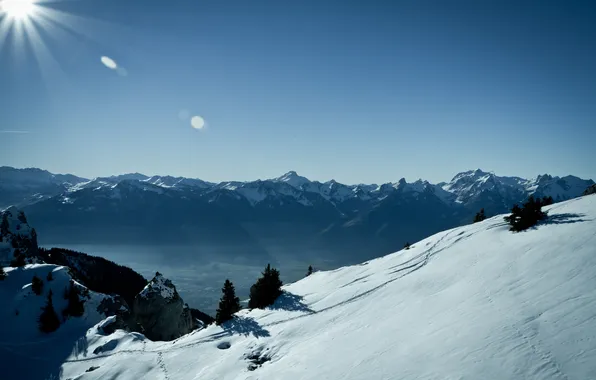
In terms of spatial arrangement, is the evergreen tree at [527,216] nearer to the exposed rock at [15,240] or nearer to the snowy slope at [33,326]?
the snowy slope at [33,326]

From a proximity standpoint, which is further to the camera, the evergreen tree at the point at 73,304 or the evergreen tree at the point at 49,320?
the evergreen tree at the point at 73,304

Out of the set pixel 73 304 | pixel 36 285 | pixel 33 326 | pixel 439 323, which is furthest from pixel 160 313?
pixel 439 323

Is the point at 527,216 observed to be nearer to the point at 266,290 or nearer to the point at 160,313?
the point at 266,290

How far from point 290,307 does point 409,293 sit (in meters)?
12.9

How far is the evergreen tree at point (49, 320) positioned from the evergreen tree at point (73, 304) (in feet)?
7.20

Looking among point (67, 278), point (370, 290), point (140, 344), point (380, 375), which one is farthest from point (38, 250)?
point (380, 375)

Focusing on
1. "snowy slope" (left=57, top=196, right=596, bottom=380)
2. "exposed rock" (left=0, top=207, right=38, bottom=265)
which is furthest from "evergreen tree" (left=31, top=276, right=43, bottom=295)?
"snowy slope" (left=57, top=196, right=596, bottom=380)

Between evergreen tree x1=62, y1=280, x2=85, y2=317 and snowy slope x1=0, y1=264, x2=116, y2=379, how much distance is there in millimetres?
780

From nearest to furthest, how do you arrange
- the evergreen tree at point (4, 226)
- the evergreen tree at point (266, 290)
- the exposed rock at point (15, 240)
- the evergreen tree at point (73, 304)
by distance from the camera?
the evergreen tree at point (266, 290)
the evergreen tree at point (73, 304)
the exposed rock at point (15, 240)
the evergreen tree at point (4, 226)

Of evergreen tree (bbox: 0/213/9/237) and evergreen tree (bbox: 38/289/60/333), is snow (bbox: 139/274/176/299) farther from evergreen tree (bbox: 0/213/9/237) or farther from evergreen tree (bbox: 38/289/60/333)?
evergreen tree (bbox: 0/213/9/237)

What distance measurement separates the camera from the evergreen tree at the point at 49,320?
5544cm

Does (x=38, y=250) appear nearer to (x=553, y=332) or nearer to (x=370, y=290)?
(x=370, y=290)

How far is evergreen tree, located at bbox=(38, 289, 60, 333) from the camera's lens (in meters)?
55.4

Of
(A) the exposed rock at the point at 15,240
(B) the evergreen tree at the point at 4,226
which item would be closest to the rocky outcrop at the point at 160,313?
(A) the exposed rock at the point at 15,240
